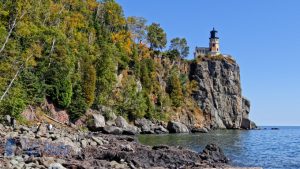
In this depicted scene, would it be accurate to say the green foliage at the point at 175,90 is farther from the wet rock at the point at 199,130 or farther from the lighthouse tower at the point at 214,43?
the lighthouse tower at the point at 214,43

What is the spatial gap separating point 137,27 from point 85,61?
45.6 m

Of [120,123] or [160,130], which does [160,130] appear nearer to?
[160,130]

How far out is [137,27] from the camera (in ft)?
366

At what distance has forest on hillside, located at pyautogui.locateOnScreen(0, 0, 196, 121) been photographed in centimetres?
3756

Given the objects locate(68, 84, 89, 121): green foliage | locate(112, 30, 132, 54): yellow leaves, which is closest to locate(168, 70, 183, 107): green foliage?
locate(112, 30, 132, 54): yellow leaves

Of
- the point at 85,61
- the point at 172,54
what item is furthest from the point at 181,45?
the point at 85,61

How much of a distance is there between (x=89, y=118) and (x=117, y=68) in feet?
84.0

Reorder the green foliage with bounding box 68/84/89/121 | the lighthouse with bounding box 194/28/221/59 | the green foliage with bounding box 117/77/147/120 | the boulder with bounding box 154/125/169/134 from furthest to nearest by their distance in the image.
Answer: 1. the lighthouse with bounding box 194/28/221/59
2. the boulder with bounding box 154/125/169/134
3. the green foliage with bounding box 117/77/147/120
4. the green foliage with bounding box 68/84/89/121

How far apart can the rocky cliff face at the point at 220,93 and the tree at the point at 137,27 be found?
27190 millimetres

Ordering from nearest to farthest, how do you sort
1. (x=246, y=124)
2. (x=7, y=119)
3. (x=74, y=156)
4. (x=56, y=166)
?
(x=56, y=166) → (x=74, y=156) → (x=7, y=119) → (x=246, y=124)

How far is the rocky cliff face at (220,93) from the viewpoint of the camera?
415ft

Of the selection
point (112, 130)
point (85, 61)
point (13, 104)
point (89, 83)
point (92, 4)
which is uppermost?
point (92, 4)

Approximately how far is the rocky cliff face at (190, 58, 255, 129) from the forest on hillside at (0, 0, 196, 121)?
557 cm

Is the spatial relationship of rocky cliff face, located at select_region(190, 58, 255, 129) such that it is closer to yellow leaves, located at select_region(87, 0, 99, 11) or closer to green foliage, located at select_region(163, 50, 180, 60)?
green foliage, located at select_region(163, 50, 180, 60)
